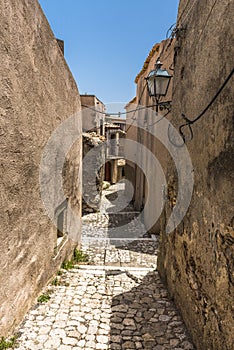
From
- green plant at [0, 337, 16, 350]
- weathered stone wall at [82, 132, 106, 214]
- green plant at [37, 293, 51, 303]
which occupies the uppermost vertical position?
weathered stone wall at [82, 132, 106, 214]

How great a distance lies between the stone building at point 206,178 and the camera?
2.43 meters

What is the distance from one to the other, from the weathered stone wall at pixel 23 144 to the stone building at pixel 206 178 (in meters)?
2.26

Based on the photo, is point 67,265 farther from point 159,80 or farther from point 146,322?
point 159,80

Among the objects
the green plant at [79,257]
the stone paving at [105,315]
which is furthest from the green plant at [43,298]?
the green plant at [79,257]

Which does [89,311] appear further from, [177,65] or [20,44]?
[177,65]

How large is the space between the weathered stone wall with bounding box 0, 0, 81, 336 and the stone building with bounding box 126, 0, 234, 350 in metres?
2.26

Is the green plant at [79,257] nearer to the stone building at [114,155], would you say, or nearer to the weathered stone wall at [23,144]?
the weathered stone wall at [23,144]

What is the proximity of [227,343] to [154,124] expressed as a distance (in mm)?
8005

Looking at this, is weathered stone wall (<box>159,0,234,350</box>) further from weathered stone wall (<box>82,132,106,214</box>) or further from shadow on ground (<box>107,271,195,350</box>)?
weathered stone wall (<box>82,132,106,214</box>)

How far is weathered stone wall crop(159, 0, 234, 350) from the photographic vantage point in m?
2.43

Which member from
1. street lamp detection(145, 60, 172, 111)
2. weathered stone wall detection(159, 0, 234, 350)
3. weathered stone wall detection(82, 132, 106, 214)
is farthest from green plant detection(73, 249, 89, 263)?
weathered stone wall detection(82, 132, 106, 214)

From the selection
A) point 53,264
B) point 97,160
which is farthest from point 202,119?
point 97,160

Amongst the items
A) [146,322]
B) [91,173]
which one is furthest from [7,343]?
[91,173]

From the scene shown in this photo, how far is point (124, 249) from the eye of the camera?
7746 mm
